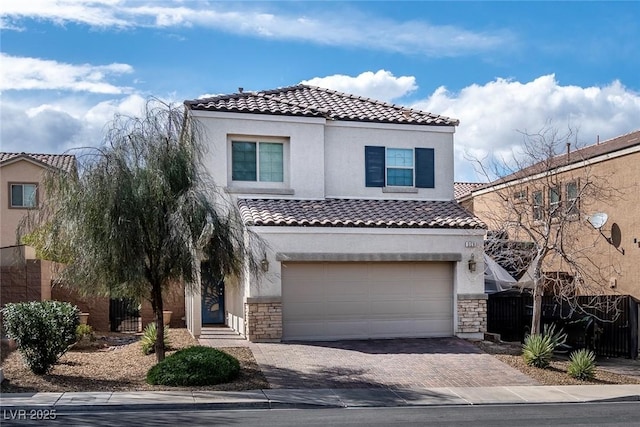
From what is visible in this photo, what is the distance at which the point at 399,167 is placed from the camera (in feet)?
71.8

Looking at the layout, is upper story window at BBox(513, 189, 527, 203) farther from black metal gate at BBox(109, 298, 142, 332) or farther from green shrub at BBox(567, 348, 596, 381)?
black metal gate at BBox(109, 298, 142, 332)

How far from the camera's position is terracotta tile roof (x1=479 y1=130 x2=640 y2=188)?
19572 millimetres

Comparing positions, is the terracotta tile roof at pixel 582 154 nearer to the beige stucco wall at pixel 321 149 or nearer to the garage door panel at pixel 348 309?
A: the beige stucco wall at pixel 321 149

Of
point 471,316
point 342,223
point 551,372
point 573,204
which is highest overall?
point 573,204

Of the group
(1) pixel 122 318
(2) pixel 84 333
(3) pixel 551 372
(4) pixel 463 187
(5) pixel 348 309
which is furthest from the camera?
(4) pixel 463 187

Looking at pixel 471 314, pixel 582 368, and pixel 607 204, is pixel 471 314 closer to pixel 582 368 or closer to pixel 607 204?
pixel 582 368

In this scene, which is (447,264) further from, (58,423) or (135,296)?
(58,423)

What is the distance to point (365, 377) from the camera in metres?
15.2

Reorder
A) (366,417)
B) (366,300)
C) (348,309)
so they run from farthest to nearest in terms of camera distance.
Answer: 1. (366,300)
2. (348,309)
3. (366,417)

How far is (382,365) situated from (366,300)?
368cm

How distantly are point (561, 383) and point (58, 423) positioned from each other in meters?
10.7

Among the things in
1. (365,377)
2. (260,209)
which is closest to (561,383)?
(365,377)

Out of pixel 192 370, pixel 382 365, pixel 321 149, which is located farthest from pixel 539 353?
pixel 321 149

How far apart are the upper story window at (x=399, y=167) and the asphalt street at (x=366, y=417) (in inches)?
399
